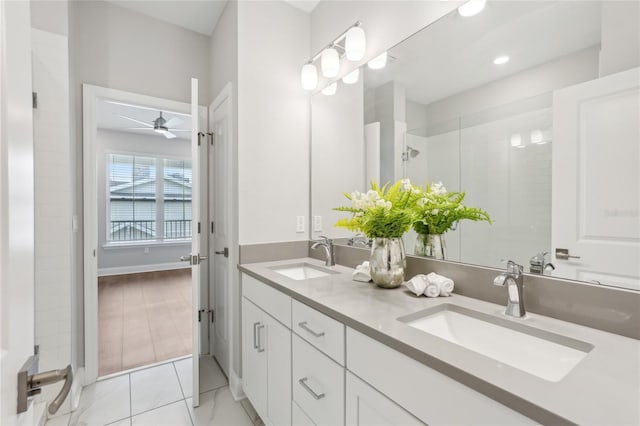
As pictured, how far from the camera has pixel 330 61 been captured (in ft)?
6.22

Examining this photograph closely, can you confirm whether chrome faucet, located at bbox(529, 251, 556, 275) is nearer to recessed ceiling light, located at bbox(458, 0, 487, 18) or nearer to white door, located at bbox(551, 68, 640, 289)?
white door, located at bbox(551, 68, 640, 289)

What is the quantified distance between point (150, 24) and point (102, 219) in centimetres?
443

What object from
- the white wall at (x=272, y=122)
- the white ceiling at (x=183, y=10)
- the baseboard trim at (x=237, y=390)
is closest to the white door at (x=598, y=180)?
the white wall at (x=272, y=122)

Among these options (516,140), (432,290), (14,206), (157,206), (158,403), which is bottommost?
(158,403)

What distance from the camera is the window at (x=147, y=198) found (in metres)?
5.74

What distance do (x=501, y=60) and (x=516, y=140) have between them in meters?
0.33

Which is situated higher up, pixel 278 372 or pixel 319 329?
pixel 319 329

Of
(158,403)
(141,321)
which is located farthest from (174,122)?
(158,403)

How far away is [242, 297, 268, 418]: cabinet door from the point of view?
63.4 inches

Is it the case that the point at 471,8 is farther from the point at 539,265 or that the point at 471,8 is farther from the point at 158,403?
the point at 158,403

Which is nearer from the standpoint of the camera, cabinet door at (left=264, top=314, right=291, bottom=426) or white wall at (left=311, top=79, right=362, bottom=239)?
cabinet door at (left=264, top=314, right=291, bottom=426)

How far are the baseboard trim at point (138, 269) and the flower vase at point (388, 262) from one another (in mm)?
5822

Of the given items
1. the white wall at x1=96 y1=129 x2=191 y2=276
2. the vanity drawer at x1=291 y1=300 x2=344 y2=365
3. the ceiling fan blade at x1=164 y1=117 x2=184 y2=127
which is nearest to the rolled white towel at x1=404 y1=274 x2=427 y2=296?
the vanity drawer at x1=291 y1=300 x2=344 y2=365

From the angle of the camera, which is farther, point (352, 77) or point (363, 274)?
point (352, 77)
